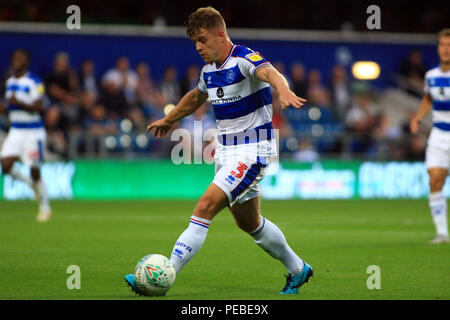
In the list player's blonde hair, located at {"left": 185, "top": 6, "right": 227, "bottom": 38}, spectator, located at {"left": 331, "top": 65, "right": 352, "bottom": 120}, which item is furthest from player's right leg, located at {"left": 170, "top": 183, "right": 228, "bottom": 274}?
spectator, located at {"left": 331, "top": 65, "right": 352, "bottom": 120}

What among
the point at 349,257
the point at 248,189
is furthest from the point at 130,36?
the point at 248,189

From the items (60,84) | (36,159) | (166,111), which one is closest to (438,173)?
(36,159)

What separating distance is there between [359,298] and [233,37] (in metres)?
18.1

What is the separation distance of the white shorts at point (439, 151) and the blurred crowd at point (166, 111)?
9.68 m

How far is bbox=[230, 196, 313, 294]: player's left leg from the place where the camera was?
7.09 m

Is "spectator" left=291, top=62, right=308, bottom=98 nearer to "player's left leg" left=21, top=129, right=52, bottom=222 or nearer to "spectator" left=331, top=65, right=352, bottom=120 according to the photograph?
"spectator" left=331, top=65, right=352, bottom=120

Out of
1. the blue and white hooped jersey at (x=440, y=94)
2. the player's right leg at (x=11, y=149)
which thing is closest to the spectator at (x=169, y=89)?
the player's right leg at (x=11, y=149)

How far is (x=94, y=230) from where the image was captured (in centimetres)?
1278

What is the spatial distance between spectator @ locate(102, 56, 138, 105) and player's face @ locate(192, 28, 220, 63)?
1408cm

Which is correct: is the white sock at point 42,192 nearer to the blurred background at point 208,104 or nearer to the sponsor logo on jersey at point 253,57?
the blurred background at point 208,104

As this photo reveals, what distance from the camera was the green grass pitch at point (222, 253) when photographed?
7164 millimetres

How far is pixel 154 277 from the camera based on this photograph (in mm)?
6656

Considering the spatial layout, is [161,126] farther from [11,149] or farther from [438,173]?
[11,149]

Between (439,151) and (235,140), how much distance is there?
5019mm
